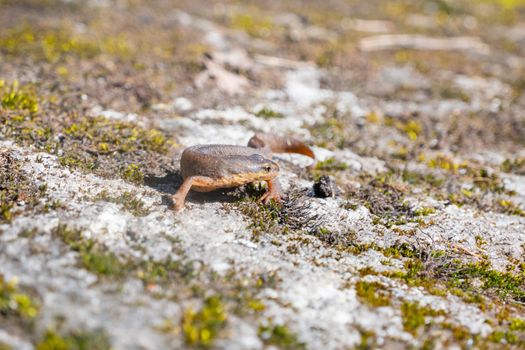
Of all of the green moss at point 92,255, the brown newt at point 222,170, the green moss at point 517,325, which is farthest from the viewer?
the brown newt at point 222,170

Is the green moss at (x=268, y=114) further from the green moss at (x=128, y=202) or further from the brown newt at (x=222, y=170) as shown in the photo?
the green moss at (x=128, y=202)

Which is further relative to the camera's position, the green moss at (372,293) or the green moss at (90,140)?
the green moss at (90,140)

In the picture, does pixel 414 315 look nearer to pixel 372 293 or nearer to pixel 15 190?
pixel 372 293

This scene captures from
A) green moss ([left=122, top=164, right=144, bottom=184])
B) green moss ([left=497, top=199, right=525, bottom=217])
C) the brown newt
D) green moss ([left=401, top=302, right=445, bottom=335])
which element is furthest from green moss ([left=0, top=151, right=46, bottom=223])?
green moss ([left=497, top=199, right=525, bottom=217])

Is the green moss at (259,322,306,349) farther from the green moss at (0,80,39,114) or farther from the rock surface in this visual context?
the green moss at (0,80,39,114)

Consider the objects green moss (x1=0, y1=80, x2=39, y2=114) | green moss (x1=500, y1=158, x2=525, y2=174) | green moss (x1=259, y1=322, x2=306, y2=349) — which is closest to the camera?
green moss (x1=259, y1=322, x2=306, y2=349)

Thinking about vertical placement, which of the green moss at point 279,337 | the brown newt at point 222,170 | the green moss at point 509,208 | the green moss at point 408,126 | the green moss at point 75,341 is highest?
the brown newt at point 222,170

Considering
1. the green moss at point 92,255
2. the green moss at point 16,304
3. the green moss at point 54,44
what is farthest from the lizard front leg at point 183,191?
the green moss at point 54,44
